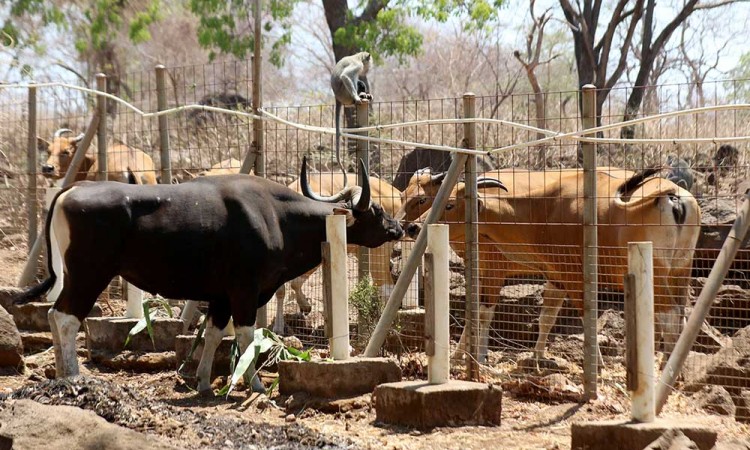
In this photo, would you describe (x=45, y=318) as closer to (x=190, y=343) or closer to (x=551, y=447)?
(x=190, y=343)

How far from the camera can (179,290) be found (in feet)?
28.5

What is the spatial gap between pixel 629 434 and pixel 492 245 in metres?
4.94

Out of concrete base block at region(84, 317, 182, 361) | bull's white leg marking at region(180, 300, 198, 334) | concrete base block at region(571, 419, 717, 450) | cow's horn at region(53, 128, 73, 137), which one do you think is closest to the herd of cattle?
concrete base block at region(84, 317, 182, 361)

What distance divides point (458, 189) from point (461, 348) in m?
2.27

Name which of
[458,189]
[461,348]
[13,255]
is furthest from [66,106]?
[461,348]

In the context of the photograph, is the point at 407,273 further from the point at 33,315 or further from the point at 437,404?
the point at 33,315

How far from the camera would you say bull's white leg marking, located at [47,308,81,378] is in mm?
8289

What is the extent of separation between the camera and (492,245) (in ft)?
35.1

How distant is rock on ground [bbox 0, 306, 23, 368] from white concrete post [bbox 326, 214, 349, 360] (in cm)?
328

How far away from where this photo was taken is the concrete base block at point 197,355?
8.97 m

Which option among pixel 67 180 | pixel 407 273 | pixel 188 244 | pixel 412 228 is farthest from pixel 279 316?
pixel 407 273

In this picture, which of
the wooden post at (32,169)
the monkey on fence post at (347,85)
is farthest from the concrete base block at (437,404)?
the wooden post at (32,169)

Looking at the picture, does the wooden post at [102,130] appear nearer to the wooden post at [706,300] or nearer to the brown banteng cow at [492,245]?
the brown banteng cow at [492,245]

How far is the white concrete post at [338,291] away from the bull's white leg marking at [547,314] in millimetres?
2618
